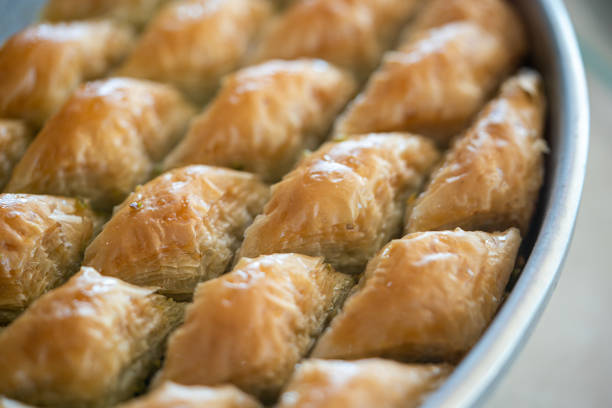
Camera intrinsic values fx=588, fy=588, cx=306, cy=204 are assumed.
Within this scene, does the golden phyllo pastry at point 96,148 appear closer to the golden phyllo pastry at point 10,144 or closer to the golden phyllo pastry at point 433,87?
the golden phyllo pastry at point 10,144

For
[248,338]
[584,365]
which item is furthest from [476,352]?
[584,365]

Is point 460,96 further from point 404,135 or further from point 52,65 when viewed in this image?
point 52,65

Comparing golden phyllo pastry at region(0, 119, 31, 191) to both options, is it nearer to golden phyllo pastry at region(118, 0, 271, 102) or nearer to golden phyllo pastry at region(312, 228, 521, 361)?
golden phyllo pastry at region(118, 0, 271, 102)

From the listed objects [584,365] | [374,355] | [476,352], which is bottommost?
[584,365]

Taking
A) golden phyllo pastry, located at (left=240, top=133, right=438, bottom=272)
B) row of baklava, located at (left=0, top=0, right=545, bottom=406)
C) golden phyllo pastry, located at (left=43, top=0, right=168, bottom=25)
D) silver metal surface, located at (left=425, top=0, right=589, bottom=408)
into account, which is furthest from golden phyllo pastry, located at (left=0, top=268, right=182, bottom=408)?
golden phyllo pastry, located at (left=43, top=0, right=168, bottom=25)

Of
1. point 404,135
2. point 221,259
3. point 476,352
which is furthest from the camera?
point 404,135

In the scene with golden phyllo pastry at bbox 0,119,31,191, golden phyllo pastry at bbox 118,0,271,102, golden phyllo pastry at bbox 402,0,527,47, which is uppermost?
golden phyllo pastry at bbox 402,0,527,47

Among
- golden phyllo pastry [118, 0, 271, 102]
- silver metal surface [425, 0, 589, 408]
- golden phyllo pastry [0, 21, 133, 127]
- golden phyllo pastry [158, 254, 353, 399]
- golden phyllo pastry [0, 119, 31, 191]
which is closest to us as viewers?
silver metal surface [425, 0, 589, 408]
